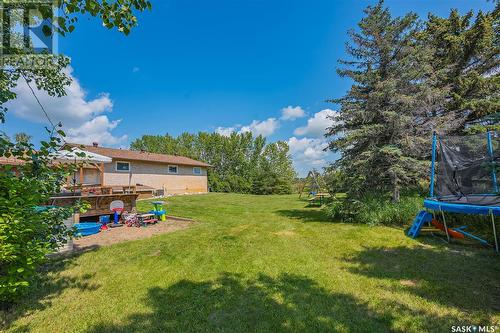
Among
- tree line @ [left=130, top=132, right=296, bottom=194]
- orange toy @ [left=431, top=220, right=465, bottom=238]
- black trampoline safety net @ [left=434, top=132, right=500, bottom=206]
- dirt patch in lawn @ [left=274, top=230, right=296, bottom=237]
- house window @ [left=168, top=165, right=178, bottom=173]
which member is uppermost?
tree line @ [left=130, top=132, right=296, bottom=194]

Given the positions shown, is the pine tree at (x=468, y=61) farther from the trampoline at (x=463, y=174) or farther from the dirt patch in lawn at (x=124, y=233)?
the dirt patch in lawn at (x=124, y=233)

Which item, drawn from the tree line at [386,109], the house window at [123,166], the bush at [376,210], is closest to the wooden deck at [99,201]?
the bush at [376,210]

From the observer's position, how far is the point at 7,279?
260 centimetres

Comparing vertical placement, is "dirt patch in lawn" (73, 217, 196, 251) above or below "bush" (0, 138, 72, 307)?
below

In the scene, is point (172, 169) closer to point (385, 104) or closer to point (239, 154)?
point (239, 154)

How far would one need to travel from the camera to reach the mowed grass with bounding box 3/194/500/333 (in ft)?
9.34

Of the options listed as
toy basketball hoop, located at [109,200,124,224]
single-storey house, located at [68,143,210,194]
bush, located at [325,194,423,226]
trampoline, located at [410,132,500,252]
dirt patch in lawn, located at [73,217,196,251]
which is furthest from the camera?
single-storey house, located at [68,143,210,194]

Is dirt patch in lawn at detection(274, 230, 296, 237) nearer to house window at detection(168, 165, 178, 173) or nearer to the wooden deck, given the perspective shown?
the wooden deck

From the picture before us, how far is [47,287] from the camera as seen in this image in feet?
12.6

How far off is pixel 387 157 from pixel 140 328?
8053mm

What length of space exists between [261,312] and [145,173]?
64.2 ft

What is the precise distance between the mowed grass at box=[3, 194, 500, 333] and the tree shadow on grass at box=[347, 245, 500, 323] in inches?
0.6

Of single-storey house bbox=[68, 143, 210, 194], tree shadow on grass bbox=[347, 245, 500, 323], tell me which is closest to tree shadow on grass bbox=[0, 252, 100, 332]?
tree shadow on grass bbox=[347, 245, 500, 323]

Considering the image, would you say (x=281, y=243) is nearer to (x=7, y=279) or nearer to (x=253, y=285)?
(x=253, y=285)
